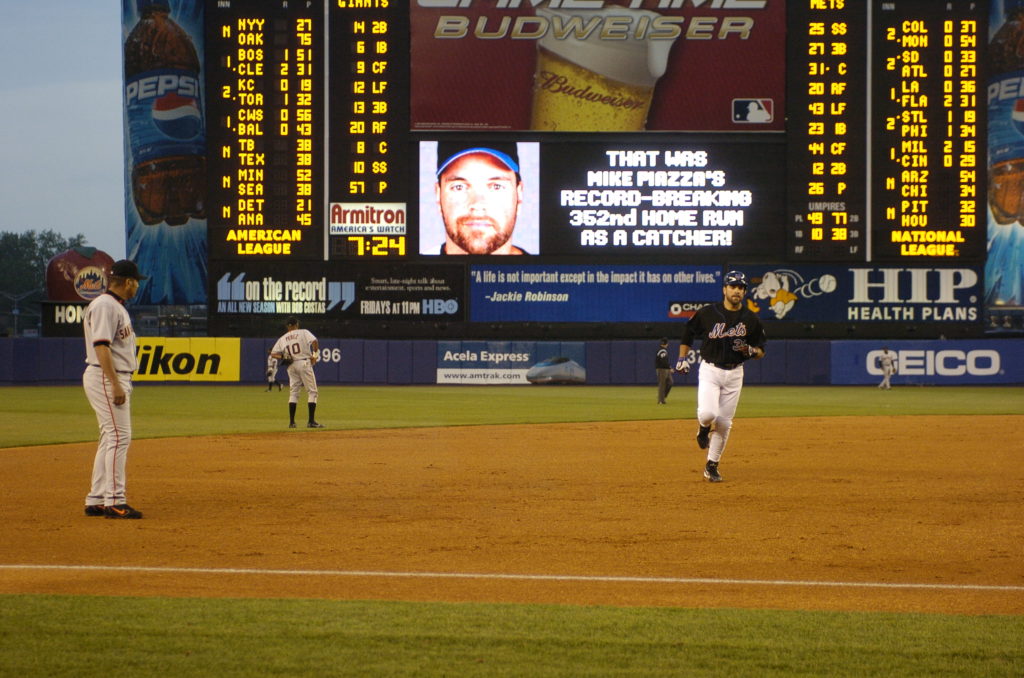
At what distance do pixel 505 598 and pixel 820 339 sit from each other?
29617 millimetres

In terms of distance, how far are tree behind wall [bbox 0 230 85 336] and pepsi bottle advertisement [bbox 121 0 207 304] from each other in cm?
6255

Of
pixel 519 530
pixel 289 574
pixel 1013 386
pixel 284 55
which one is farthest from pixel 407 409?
pixel 1013 386

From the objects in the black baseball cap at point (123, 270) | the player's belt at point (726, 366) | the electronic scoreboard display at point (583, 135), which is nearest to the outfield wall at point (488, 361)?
the electronic scoreboard display at point (583, 135)

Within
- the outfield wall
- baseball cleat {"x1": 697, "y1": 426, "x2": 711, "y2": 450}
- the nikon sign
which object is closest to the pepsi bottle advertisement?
the nikon sign

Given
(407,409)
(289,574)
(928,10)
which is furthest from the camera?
(928,10)

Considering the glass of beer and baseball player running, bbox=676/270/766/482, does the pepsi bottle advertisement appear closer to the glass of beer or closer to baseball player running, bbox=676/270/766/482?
the glass of beer

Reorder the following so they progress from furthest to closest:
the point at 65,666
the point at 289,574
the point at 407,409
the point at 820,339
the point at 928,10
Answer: the point at 820,339 < the point at 928,10 < the point at 407,409 < the point at 289,574 < the point at 65,666

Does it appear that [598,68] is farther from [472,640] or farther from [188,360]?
[472,640]

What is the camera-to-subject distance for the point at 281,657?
176 inches

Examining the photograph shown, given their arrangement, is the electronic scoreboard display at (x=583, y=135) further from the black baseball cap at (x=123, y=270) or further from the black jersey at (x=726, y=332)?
the black baseball cap at (x=123, y=270)

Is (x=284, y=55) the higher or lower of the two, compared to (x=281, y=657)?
higher

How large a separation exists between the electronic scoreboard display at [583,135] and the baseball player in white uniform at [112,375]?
21.6 m

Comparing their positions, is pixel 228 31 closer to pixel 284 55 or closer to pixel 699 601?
pixel 284 55

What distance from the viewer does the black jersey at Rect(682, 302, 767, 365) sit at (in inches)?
410
